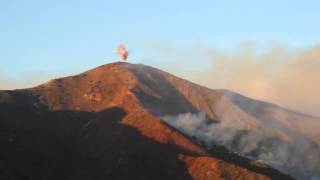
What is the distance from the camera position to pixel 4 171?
652 feet

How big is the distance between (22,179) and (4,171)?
538 centimetres

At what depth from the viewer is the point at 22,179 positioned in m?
200
